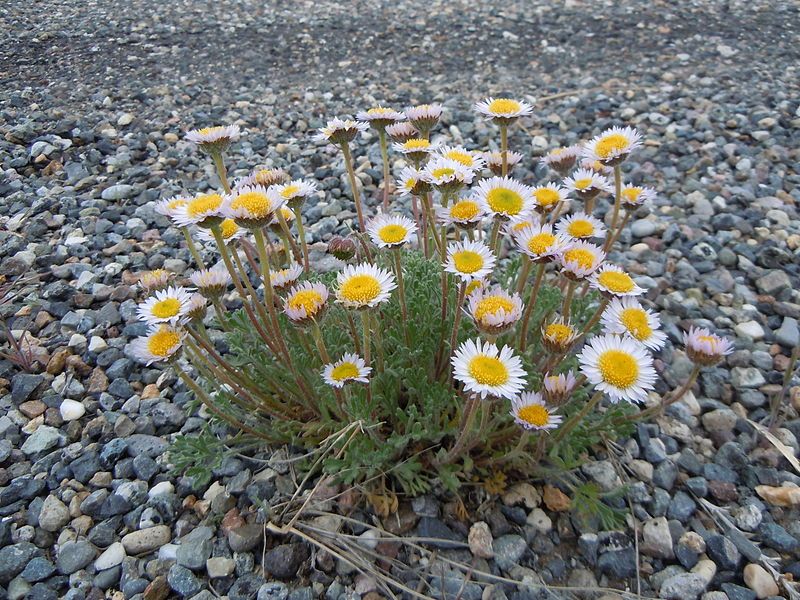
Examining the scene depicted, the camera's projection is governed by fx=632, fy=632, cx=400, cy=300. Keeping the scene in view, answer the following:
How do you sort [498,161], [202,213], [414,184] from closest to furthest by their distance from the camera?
1. [202,213]
2. [414,184]
3. [498,161]

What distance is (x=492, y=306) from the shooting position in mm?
1919

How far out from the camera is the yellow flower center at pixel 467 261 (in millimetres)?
1977

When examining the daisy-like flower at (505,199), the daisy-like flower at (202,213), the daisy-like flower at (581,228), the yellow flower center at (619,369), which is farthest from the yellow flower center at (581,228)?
the daisy-like flower at (202,213)

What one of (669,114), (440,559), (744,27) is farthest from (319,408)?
(744,27)

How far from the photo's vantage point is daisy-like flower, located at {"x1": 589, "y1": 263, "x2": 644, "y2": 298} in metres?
2.00

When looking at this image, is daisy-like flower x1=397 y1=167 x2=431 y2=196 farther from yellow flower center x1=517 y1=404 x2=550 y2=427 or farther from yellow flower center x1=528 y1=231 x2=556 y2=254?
yellow flower center x1=517 y1=404 x2=550 y2=427

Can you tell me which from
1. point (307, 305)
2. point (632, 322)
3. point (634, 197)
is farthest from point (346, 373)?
point (634, 197)

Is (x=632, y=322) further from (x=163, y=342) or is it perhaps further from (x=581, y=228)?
(x=163, y=342)

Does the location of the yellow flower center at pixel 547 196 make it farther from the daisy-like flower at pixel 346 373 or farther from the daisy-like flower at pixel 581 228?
the daisy-like flower at pixel 346 373

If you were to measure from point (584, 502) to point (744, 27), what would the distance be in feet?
20.7

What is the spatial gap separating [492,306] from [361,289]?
405 mm

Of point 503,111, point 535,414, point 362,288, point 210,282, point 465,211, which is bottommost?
point 535,414

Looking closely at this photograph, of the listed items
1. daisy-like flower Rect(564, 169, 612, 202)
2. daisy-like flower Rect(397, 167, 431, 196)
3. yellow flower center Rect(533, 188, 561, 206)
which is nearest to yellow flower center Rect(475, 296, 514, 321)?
daisy-like flower Rect(397, 167, 431, 196)

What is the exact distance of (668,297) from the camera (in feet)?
10.7
